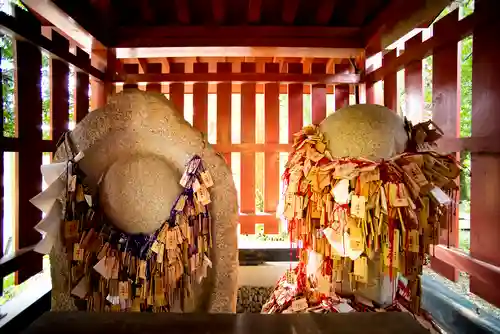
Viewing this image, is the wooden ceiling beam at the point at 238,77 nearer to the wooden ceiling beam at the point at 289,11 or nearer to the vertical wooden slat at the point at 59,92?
the wooden ceiling beam at the point at 289,11

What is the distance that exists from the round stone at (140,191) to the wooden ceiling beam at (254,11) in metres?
1.87

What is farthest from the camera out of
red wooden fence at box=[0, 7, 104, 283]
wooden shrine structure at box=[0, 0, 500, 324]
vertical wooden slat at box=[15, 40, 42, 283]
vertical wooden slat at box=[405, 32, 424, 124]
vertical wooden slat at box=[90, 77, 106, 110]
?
vertical wooden slat at box=[90, 77, 106, 110]

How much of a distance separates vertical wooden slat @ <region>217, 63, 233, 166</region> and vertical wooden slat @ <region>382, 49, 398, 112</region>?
1.78 m

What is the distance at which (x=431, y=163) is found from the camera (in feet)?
6.83

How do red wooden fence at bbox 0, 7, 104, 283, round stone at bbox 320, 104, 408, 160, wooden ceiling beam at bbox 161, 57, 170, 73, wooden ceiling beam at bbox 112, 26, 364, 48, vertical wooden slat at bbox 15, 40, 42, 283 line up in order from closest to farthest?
1. round stone at bbox 320, 104, 408, 160
2. red wooden fence at bbox 0, 7, 104, 283
3. vertical wooden slat at bbox 15, 40, 42, 283
4. wooden ceiling beam at bbox 112, 26, 364, 48
5. wooden ceiling beam at bbox 161, 57, 170, 73

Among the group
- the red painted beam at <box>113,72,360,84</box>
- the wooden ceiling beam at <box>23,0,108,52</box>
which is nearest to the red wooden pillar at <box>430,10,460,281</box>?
the red painted beam at <box>113,72,360,84</box>

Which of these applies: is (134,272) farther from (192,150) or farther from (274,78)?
(274,78)

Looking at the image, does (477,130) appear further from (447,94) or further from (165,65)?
(165,65)

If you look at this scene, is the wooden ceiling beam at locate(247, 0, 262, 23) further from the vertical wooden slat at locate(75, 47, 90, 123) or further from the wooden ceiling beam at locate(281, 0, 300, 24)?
the vertical wooden slat at locate(75, 47, 90, 123)

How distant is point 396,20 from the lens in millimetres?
2973

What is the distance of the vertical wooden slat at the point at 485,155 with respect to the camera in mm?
1965

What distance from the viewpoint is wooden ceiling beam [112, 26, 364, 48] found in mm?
3598

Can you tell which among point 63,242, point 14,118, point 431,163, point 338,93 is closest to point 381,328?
point 431,163

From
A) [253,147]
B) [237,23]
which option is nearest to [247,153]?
[253,147]
